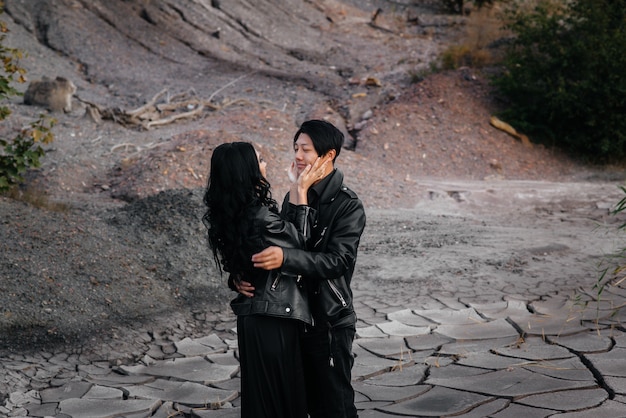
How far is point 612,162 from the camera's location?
14.1 m

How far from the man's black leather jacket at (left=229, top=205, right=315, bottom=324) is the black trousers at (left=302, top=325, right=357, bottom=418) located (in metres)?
0.14

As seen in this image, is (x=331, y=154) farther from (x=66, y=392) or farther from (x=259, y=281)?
(x=66, y=392)

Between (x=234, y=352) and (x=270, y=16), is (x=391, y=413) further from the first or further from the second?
(x=270, y=16)

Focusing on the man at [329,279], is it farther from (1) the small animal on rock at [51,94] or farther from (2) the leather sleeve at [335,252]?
(1) the small animal on rock at [51,94]

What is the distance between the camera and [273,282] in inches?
122

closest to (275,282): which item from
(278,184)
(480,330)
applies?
(480,330)

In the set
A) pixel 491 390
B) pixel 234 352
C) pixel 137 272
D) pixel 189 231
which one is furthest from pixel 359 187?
pixel 491 390

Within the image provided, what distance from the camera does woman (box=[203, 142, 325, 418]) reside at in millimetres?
3059

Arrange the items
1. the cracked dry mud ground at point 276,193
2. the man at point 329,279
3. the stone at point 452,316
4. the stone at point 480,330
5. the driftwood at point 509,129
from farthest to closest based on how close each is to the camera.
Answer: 1. the driftwood at point 509,129
2. the cracked dry mud ground at point 276,193
3. the stone at point 452,316
4. the stone at point 480,330
5. the man at point 329,279

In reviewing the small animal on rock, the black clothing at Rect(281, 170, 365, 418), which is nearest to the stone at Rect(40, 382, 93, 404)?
the black clothing at Rect(281, 170, 365, 418)

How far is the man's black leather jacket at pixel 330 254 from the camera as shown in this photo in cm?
309

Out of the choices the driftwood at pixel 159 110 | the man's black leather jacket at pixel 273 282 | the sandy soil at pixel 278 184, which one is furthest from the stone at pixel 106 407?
the driftwood at pixel 159 110

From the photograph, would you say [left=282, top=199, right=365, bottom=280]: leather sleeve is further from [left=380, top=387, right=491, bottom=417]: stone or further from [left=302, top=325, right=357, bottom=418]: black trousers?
[left=380, top=387, right=491, bottom=417]: stone

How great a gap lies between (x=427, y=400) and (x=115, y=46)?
15.9 m
